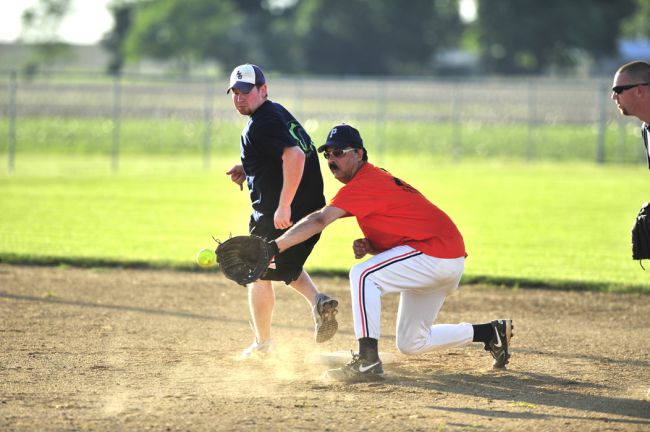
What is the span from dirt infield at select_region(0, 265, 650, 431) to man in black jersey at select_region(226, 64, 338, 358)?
46 centimetres

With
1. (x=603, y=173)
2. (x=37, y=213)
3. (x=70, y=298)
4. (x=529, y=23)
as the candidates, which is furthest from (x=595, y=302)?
(x=529, y=23)

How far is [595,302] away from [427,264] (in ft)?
13.5

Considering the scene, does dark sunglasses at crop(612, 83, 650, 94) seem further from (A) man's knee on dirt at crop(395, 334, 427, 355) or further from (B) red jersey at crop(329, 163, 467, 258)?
(A) man's knee on dirt at crop(395, 334, 427, 355)

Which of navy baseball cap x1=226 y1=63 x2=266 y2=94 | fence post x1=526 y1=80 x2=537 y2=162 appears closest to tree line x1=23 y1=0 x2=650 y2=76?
fence post x1=526 y1=80 x2=537 y2=162

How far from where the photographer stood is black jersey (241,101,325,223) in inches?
268

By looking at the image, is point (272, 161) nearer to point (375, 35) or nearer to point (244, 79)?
point (244, 79)

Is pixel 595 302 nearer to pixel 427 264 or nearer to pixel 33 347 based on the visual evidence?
pixel 427 264

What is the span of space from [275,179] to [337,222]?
33.3 ft

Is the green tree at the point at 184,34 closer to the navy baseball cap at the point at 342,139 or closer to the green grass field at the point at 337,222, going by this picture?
the green grass field at the point at 337,222

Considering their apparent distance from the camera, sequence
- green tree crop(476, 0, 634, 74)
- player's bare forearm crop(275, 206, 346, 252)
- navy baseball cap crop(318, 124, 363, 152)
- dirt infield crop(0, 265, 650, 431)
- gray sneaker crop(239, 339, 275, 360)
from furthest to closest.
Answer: green tree crop(476, 0, 634, 74), gray sneaker crop(239, 339, 275, 360), navy baseball cap crop(318, 124, 363, 152), player's bare forearm crop(275, 206, 346, 252), dirt infield crop(0, 265, 650, 431)

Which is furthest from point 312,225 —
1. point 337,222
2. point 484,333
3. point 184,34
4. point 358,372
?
point 184,34

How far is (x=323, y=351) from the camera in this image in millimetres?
7535

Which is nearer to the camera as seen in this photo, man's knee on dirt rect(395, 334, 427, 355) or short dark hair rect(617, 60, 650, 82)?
short dark hair rect(617, 60, 650, 82)

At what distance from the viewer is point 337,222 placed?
1708 centimetres
